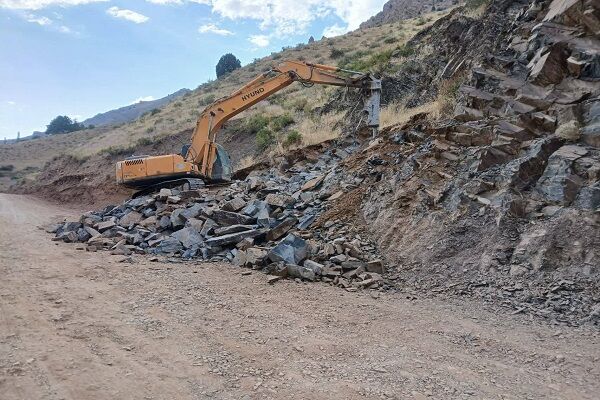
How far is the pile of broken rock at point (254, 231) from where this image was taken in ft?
24.2

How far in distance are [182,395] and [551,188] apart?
17.8ft

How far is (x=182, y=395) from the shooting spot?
3881 millimetres

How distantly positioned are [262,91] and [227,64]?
56.8 meters

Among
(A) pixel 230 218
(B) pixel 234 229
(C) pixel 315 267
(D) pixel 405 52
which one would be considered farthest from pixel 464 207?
(D) pixel 405 52

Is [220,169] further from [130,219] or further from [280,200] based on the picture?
[280,200]

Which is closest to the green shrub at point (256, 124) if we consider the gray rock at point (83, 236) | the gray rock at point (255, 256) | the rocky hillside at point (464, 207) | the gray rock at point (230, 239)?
the rocky hillside at point (464, 207)

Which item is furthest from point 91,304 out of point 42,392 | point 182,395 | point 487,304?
point 487,304

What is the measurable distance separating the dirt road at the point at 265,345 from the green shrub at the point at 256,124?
57.1 feet

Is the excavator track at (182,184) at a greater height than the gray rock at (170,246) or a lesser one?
greater

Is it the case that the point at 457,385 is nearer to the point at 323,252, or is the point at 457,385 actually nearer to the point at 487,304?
the point at 487,304

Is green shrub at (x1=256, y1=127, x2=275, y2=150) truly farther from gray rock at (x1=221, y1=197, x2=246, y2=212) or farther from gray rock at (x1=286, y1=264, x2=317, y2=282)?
gray rock at (x1=286, y1=264, x2=317, y2=282)

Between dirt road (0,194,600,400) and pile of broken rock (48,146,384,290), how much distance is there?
0.65 meters

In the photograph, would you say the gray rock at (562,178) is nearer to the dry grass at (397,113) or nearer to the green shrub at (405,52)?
the dry grass at (397,113)

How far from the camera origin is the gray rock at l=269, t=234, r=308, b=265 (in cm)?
753
